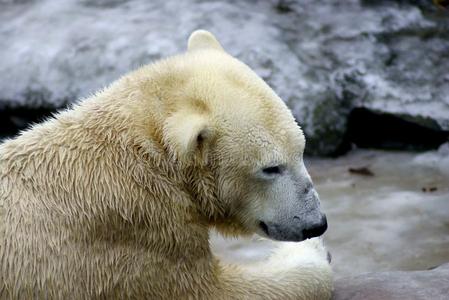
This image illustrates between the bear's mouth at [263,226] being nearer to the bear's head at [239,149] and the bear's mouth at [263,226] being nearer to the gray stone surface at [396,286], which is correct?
the bear's head at [239,149]

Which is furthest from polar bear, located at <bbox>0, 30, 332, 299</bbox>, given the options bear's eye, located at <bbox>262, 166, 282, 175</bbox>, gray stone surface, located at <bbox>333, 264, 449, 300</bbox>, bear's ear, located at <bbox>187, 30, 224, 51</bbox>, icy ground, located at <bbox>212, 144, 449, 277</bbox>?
icy ground, located at <bbox>212, 144, 449, 277</bbox>

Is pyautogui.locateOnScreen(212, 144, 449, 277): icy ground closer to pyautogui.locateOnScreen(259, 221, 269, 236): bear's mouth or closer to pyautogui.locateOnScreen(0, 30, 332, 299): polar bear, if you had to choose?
pyautogui.locateOnScreen(259, 221, 269, 236): bear's mouth

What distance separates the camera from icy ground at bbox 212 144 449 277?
4934 millimetres

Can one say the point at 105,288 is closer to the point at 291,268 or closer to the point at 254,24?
the point at 291,268

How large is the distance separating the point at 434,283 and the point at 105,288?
140 cm

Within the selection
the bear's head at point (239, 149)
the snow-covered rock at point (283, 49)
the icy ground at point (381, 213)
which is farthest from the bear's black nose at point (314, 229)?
the snow-covered rock at point (283, 49)

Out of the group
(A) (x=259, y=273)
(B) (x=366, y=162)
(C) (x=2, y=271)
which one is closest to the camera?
(C) (x=2, y=271)

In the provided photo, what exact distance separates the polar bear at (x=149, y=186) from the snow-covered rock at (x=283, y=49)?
10.5 ft

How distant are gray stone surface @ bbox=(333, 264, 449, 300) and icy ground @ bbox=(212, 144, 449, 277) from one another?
3.09ft

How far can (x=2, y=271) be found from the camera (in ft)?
10.1

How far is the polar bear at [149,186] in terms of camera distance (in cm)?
310

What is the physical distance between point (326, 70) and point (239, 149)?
3.75 m

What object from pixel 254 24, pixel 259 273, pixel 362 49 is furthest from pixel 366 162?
pixel 259 273

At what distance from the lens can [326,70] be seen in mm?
6777
